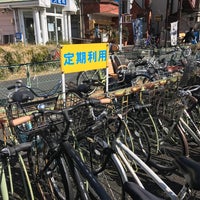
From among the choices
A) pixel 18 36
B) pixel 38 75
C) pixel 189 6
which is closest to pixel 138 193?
pixel 38 75

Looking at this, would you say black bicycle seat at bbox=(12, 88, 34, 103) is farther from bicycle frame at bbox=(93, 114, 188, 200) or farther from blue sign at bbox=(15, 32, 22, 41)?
blue sign at bbox=(15, 32, 22, 41)

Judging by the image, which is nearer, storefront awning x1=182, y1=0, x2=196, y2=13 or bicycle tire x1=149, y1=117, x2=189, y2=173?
bicycle tire x1=149, y1=117, x2=189, y2=173

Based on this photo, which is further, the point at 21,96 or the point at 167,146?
the point at 167,146

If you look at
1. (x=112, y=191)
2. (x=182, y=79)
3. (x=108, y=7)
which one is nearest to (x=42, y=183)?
(x=112, y=191)

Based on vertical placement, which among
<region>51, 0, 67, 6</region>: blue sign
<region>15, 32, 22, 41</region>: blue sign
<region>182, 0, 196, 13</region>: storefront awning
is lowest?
<region>15, 32, 22, 41</region>: blue sign

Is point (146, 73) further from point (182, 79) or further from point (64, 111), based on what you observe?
point (64, 111)

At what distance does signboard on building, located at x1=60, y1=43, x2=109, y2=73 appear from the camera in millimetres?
4012

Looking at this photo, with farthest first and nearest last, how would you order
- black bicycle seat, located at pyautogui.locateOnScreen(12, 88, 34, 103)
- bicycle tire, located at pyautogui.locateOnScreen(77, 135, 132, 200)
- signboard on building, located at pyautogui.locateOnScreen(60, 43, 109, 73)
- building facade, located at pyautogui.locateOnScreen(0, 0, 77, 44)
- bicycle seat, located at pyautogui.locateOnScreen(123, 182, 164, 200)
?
building facade, located at pyautogui.locateOnScreen(0, 0, 77, 44) → signboard on building, located at pyautogui.locateOnScreen(60, 43, 109, 73) → black bicycle seat, located at pyautogui.locateOnScreen(12, 88, 34, 103) → bicycle tire, located at pyautogui.locateOnScreen(77, 135, 132, 200) → bicycle seat, located at pyautogui.locateOnScreen(123, 182, 164, 200)

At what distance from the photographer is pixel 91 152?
2.63m

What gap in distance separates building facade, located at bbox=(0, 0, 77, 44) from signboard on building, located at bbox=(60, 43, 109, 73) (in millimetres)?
11070

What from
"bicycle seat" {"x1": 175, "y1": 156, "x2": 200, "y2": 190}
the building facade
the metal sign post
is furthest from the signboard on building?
the building facade

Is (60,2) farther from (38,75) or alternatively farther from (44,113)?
(44,113)

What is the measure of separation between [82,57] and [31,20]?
41.6 ft

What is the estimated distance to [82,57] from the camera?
13.9ft
